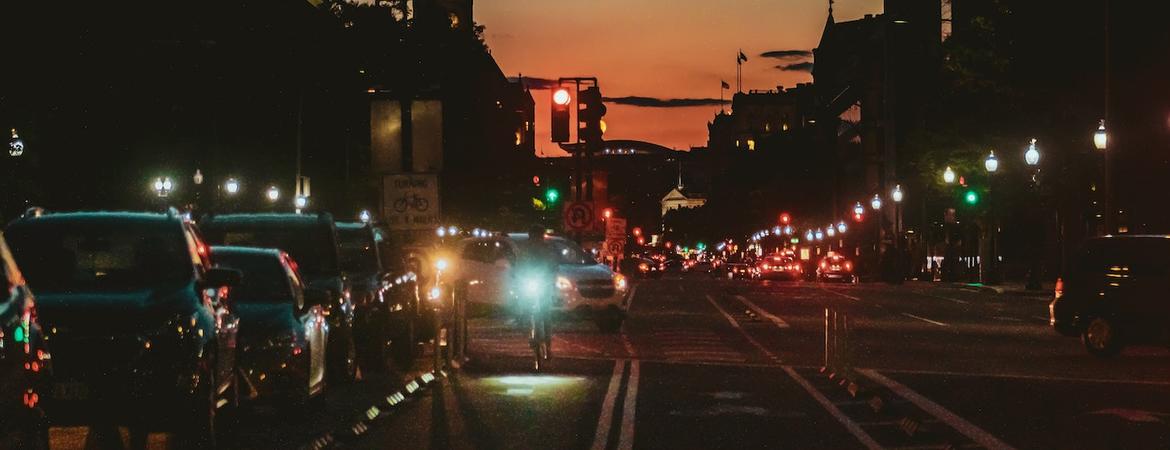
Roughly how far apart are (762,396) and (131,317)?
8012 mm

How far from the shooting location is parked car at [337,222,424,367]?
67.6ft

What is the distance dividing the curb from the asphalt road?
0.05m

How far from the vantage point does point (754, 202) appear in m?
190

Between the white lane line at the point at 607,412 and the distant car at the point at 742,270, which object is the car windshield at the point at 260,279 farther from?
the distant car at the point at 742,270

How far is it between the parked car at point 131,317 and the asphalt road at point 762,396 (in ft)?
4.52

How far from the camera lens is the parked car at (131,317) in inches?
472

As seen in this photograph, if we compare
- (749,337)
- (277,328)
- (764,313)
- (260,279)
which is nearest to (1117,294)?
(749,337)

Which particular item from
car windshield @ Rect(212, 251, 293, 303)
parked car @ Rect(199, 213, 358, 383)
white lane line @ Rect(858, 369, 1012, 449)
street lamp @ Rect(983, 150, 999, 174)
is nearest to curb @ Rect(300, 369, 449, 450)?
parked car @ Rect(199, 213, 358, 383)

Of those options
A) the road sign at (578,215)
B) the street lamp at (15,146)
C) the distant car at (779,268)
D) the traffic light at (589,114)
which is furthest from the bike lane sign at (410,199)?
the distant car at (779,268)

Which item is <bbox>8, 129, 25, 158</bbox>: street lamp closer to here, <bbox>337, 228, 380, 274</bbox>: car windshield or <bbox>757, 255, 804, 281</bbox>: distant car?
<bbox>337, 228, 380, 274</bbox>: car windshield

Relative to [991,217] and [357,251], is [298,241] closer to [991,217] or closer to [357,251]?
[357,251]

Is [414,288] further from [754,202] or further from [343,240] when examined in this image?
[754,202]

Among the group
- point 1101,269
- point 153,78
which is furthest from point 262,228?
point 153,78

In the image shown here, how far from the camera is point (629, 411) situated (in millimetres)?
16297
